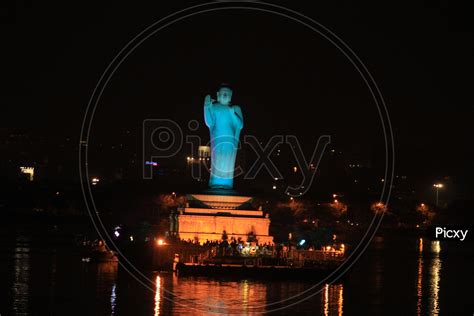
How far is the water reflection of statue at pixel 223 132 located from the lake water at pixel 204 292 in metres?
6.04

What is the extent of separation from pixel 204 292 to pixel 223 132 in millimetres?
13390

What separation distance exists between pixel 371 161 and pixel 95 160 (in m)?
23.5

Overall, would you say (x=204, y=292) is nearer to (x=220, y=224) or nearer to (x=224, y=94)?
(x=220, y=224)

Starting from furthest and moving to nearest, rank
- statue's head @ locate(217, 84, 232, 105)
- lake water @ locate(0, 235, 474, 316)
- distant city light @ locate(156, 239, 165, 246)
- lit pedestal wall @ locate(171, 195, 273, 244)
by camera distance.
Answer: statue's head @ locate(217, 84, 232, 105)
lit pedestal wall @ locate(171, 195, 273, 244)
distant city light @ locate(156, 239, 165, 246)
lake water @ locate(0, 235, 474, 316)

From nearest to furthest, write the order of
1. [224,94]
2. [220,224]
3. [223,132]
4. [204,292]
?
[204,292] → [220,224] → [224,94] → [223,132]

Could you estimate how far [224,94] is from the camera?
43.9 metres

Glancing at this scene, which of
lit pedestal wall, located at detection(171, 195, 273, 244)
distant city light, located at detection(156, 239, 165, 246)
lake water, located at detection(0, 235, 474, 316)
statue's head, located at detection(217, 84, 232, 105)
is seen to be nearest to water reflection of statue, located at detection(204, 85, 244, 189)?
statue's head, located at detection(217, 84, 232, 105)

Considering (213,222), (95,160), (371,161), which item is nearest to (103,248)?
(213,222)

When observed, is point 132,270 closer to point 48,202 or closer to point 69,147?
point 48,202

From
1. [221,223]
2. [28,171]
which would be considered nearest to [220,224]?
[221,223]

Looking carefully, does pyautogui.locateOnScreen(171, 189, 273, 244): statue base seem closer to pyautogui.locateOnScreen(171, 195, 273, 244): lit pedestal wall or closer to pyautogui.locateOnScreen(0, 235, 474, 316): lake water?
pyautogui.locateOnScreen(171, 195, 273, 244): lit pedestal wall

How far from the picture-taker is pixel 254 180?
3009 inches

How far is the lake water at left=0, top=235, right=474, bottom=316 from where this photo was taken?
29.2 metres

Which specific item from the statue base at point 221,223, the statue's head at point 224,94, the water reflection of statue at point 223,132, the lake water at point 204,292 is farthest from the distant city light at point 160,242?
the statue's head at point 224,94
